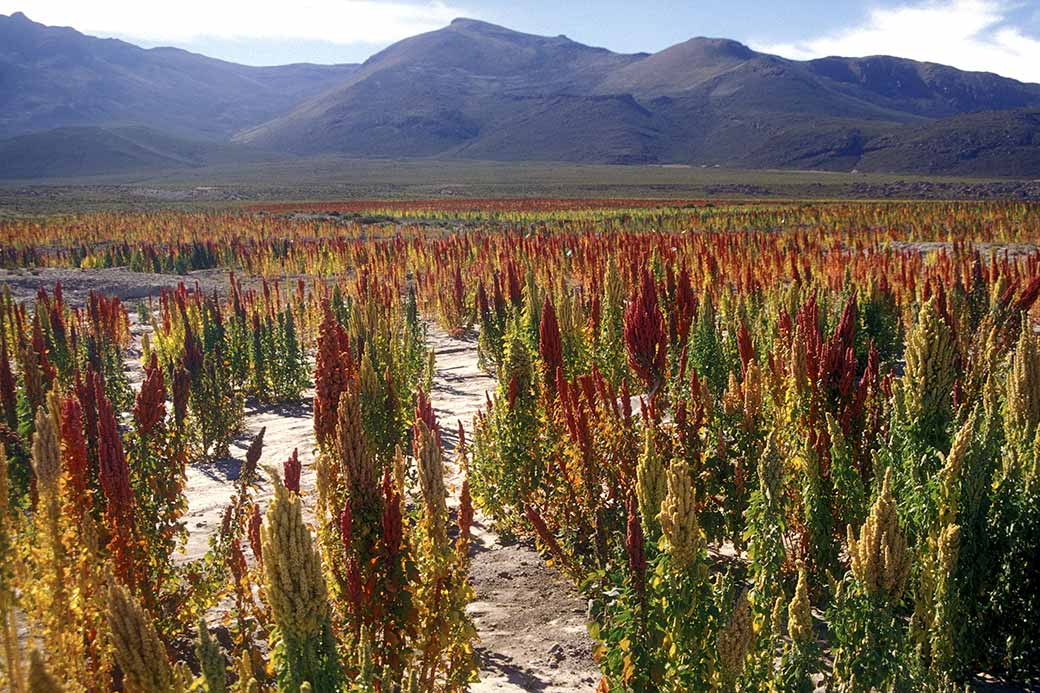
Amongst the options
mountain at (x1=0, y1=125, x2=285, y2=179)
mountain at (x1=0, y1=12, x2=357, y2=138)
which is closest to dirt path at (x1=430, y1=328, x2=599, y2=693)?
mountain at (x1=0, y1=125, x2=285, y2=179)

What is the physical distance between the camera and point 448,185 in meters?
73.6

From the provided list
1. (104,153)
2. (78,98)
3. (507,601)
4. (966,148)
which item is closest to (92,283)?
(507,601)

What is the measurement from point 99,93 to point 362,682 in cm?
20912

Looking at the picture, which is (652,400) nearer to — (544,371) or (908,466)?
(544,371)

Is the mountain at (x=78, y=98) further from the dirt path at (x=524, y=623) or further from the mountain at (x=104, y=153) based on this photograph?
the dirt path at (x=524, y=623)

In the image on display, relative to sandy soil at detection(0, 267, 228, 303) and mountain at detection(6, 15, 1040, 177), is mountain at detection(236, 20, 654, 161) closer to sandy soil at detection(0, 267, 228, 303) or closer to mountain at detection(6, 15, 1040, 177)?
mountain at detection(6, 15, 1040, 177)

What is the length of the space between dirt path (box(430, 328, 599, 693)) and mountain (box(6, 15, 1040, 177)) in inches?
3844

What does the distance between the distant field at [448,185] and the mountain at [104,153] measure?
35.1ft

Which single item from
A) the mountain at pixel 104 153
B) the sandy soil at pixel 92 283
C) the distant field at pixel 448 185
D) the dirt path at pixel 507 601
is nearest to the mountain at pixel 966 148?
the distant field at pixel 448 185

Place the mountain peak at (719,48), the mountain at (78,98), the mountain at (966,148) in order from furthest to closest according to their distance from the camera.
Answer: the mountain peak at (719,48) → the mountain at (78,98) → the mountain at (966,148)

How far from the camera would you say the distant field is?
54.2m

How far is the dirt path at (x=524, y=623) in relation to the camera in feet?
10.2

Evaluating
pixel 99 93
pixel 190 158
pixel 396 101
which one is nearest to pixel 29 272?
pixel 190 158

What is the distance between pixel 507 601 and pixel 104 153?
128 meters
